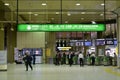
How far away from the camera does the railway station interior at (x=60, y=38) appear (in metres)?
18.2

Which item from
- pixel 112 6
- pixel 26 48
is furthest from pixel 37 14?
pixel 26 48

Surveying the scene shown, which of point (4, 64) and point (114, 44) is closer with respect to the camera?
point (4, 64)

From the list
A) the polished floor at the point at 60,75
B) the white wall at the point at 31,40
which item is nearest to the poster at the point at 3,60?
the polished floor at the point at 60,75

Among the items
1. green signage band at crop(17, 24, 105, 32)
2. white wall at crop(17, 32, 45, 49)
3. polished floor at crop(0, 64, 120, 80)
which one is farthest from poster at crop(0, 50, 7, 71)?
white wall at crop(17, 32, 45, 49)

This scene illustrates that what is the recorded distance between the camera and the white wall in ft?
125

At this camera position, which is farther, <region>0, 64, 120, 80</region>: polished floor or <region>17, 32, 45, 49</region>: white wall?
<region>17, 32, 45, 49</region>: white wall

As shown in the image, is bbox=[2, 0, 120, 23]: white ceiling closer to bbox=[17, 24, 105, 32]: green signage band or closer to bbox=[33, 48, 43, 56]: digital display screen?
bbox=[17, 24, 105, 32]: green signage band

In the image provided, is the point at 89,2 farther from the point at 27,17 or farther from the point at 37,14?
the point at 27,17

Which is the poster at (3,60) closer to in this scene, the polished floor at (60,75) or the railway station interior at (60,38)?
the railway station interior at (60,38)

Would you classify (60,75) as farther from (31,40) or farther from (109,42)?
(31,40)

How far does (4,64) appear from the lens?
2331 centimetres

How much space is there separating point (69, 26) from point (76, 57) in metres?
17.2

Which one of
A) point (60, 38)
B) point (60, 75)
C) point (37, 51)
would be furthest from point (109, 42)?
point (60, 75)

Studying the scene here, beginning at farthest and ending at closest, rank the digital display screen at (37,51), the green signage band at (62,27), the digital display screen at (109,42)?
1. the digital display screen at (37,51)
2. the digital display screen at (109,42)
3. the green signage band at (62,27)
